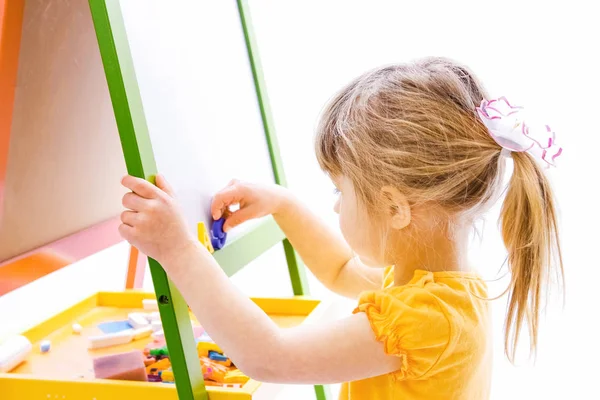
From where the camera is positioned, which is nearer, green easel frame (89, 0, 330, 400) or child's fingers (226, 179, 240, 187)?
green easel frame (89, 0, 330, 400)

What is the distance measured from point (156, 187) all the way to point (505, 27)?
3.08ft

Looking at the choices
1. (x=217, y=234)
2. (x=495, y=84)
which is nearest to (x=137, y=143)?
(x=217, y=234)

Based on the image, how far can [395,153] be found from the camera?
0.77 meters

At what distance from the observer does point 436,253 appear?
822mm

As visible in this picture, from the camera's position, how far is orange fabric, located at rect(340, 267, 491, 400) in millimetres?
751

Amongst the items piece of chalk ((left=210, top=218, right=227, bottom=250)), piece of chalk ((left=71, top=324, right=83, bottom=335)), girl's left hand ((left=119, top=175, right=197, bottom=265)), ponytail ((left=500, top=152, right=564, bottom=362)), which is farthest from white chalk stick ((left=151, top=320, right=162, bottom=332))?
ponytail ((left=500, top=152, right=564, bottom=362))

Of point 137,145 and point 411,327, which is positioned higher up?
point 137,145

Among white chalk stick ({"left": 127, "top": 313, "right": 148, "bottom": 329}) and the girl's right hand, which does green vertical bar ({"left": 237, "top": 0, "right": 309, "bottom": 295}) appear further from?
white chalk stick ({"left": 127, "top": 313, "right": 148, "bottom": 329})

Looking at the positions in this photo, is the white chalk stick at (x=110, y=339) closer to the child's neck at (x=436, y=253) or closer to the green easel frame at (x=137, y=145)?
the green easel frame at (x=137, y=145)

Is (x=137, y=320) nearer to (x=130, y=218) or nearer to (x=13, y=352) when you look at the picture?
(x=13, y=352)

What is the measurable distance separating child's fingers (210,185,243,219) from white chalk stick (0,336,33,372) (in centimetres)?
33

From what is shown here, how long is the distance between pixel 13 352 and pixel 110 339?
13cm

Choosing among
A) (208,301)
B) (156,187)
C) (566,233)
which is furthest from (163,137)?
(566,233)

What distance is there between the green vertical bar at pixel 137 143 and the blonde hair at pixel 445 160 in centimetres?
23
